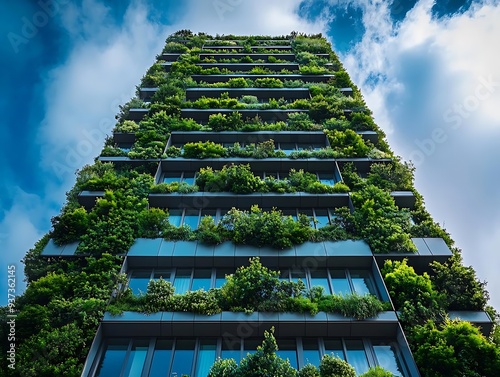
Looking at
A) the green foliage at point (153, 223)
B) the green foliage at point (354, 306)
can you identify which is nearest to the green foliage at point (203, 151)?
the green foliage at point (153, 223)

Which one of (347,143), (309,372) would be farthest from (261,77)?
(309,372)

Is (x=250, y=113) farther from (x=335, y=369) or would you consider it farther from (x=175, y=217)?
(x=335, y=369)

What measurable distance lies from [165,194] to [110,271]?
673cm

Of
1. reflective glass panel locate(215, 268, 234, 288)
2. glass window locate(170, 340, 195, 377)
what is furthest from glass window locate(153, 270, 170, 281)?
glass window locate(170, 340, 195, 377)

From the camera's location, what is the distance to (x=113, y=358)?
63.6 feet

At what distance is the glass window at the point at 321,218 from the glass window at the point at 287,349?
25.7 feet

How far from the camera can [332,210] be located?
27.2 m

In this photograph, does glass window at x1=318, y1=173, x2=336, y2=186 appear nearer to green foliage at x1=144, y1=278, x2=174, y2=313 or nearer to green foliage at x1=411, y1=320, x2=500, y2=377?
green foliage at x1=144, y1=278, x2=174, y2=313

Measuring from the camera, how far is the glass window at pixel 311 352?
19.2 meters

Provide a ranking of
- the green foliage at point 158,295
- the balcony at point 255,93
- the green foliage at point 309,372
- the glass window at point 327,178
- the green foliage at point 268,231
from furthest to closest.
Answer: the balcony at point 255,93 < the glass window at point 327,178 < the green foliage at point 268,231 < the green foliage at point 158,295 < the green foliage at point 309,372

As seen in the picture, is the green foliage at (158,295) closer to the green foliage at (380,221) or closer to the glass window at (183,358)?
the glass window at (183,358)

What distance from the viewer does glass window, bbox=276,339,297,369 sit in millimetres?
19422

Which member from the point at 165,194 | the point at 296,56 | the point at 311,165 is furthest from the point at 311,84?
the point at 165,194

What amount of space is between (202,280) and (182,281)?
98 centimetres
